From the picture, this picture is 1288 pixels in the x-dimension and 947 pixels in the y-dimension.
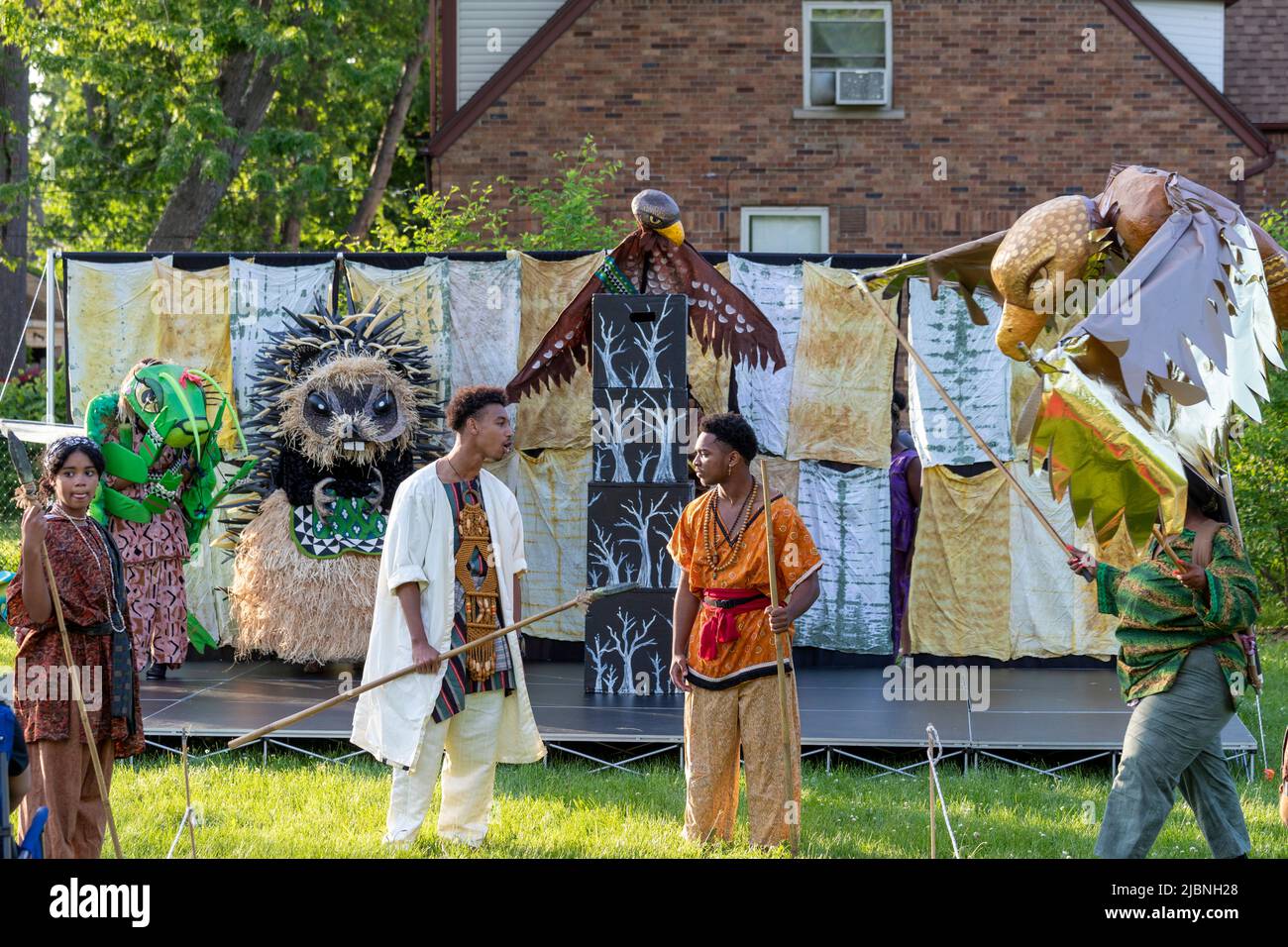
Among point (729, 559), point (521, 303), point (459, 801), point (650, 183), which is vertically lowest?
point (459, 801)

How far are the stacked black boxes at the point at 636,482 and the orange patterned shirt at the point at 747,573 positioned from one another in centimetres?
263

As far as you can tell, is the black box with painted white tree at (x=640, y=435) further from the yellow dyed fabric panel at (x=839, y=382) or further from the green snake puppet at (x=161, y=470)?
the green snake puppet at (x=161, y=470)

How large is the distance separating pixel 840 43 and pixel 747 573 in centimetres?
1071

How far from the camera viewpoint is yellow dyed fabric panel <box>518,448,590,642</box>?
969 centimetres

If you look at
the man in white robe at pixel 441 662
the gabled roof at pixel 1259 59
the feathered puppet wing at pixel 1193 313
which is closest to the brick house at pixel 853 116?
the gabled roof at pixel 1259 59

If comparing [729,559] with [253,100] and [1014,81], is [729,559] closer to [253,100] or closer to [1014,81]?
[1014,81]

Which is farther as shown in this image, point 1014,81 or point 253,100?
point 253,100

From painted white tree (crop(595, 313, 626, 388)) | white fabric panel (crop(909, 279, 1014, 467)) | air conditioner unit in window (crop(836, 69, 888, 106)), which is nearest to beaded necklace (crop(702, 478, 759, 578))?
painted white tree (crop(595, 313, 626, 388))

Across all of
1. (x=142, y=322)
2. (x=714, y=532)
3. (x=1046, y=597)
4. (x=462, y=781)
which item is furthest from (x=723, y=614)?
(x=142, y=322)

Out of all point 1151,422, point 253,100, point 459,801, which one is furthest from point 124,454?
point 253,100

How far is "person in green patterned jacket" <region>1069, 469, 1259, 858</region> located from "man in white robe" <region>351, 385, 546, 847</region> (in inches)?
84.6

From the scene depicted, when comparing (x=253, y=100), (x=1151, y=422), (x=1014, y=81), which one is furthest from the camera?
(x=253, y=100)

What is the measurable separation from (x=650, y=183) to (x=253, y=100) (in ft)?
18.8
